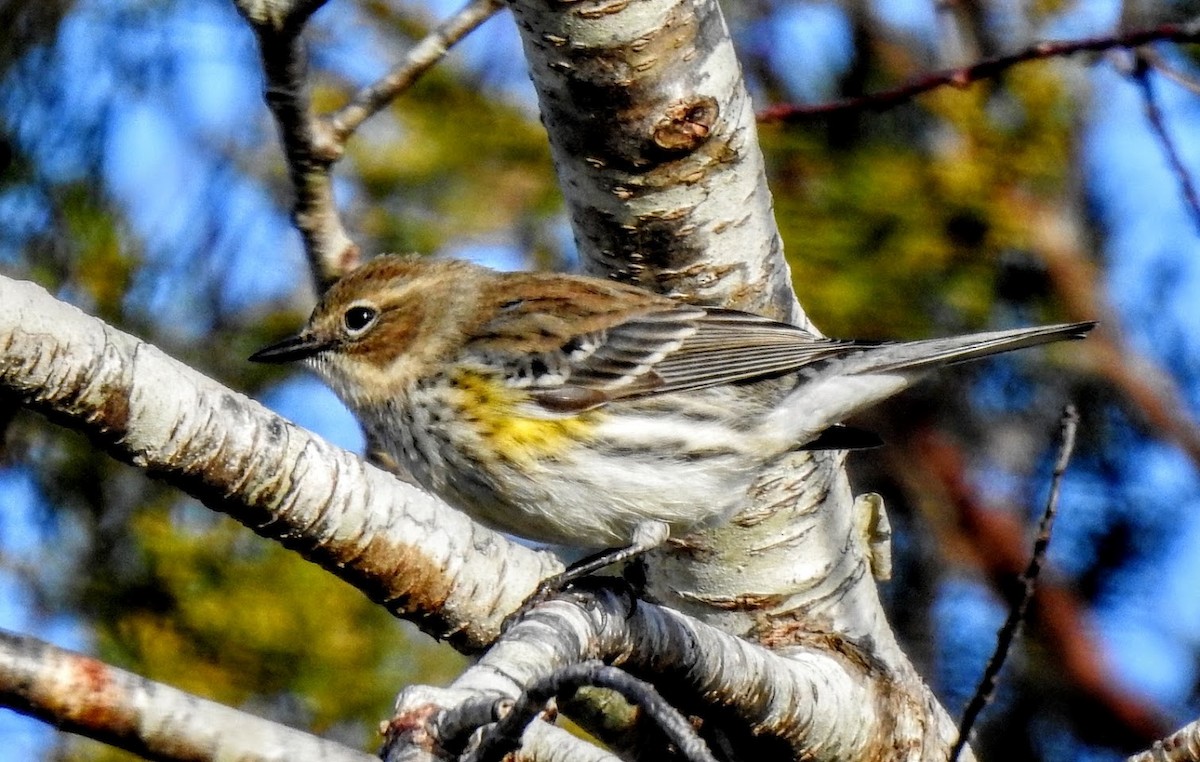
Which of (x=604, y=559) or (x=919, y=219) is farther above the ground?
(x=919, y=219)

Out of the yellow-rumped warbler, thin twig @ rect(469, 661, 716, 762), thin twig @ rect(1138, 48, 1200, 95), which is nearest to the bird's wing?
the yellow-rumped warbler

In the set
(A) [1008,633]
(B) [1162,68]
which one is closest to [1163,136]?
(B) [1162,68]

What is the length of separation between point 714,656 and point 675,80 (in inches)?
52.9

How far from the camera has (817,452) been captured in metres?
4.51

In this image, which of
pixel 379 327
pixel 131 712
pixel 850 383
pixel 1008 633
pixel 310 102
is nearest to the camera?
pixel 131 712

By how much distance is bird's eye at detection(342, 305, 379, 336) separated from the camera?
4.93m

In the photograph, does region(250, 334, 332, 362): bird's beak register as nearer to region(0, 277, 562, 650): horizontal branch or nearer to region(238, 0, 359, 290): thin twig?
region(238, 0, 359, 290): thin twig

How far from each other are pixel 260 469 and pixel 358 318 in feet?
6.35

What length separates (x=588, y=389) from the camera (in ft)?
14.8

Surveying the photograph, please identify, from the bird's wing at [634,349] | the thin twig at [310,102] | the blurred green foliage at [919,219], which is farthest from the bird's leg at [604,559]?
the blurred green foliage at [919,219]

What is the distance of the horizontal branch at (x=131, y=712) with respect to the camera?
2.03 m

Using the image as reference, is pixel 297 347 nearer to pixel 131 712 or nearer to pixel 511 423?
pixel 511 423

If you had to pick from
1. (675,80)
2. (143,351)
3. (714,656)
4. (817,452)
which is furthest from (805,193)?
(143,351)

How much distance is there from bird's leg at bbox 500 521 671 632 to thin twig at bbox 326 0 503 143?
132 centimetres
